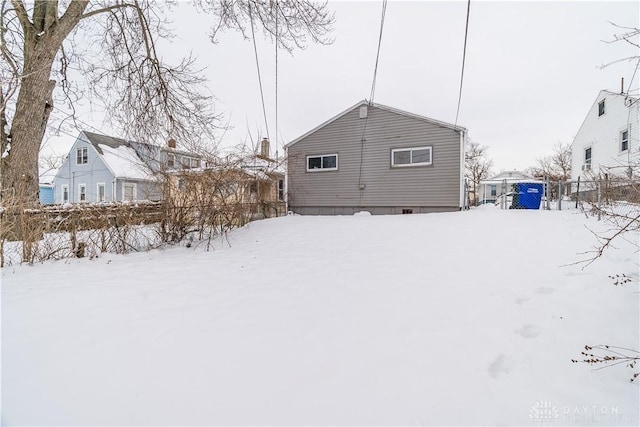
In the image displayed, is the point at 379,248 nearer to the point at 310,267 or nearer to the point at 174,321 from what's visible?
the point at 310,267

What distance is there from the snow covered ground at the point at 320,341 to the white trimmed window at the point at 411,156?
6976 millimetres

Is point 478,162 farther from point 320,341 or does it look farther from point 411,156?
point 320,341

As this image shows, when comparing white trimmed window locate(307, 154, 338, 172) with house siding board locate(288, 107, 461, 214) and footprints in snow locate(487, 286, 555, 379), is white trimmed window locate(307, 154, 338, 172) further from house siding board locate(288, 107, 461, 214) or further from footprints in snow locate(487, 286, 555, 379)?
footprints in snow locate(487, 286, 555, 379)

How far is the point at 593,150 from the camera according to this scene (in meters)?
17.1

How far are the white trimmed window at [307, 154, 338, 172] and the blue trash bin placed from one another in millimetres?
7129

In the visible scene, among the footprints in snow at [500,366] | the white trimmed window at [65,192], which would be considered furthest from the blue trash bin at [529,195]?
the white trimmed window at [65,192]

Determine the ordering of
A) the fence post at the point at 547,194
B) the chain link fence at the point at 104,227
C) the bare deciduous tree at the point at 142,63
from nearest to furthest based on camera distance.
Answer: the chain link fence at the point at 104,227 → the bare deciduous tree at the point at 142,63 → the fence post at the point at 547,194

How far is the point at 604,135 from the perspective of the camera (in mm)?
15945

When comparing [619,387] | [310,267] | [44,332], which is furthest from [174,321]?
[619,387]

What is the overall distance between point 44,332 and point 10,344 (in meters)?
0.24

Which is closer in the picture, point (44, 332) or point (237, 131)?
point (44, 332)

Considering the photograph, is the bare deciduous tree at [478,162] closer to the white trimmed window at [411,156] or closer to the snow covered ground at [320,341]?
the white trimmed window at [411,156]

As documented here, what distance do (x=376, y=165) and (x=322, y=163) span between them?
7.86 ft

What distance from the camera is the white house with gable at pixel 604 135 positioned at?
14.0 meters
